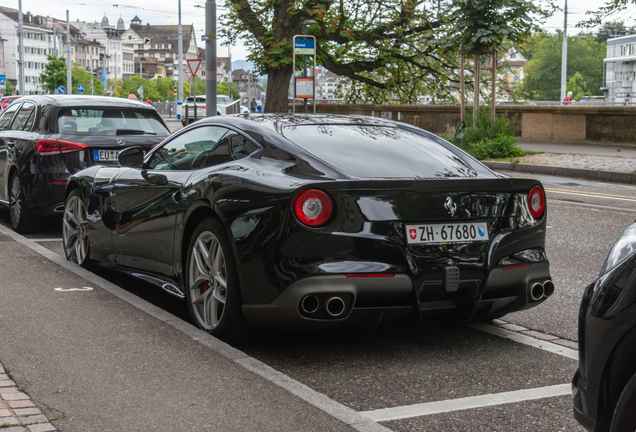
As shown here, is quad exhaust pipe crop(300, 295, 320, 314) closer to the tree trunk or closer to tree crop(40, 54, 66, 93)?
the tree trunk

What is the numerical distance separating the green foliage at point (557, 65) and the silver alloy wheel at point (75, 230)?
Answer: 13860cm

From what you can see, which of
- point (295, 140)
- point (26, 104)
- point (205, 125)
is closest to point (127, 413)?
point (295, 140)

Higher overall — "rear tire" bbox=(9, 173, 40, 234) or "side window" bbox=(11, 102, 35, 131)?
"side window" bbox=(11, 102, 35, 131)

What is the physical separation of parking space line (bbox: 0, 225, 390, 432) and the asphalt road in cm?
6

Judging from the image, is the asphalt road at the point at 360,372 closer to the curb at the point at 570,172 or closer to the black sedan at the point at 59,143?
the black sedan at the point at 59,143

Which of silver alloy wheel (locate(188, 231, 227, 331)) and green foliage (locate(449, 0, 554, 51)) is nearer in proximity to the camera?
silver alloy wheel (locate(188, 231, 227, 331))

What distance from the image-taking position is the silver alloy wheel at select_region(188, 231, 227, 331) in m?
4.56

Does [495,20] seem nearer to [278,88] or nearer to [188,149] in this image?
[278,88]

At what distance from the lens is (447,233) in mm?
4223

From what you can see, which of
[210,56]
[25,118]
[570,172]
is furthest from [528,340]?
[210,56]

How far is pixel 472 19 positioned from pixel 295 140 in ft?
54.8

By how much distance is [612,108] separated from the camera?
74.4 feet

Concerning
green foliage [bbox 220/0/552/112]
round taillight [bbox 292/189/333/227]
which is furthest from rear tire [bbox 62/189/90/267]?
green foliage [bbox 220/0/552/112]

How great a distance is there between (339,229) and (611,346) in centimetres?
183
